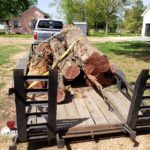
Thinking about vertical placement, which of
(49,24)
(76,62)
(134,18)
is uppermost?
(49,24)

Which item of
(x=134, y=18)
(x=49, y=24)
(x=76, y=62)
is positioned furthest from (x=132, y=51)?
(x=134, y=18)

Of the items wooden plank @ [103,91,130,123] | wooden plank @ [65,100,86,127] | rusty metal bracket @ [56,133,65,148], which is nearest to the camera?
rusty metal bracket @ [56,133,65,148]

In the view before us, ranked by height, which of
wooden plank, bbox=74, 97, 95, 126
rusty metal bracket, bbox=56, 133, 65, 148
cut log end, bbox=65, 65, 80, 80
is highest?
cut log end, bbox=65, 65, 80, 80

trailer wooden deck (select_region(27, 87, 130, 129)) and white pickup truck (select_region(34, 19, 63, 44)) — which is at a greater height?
white pickup truck (select_region(34, 19, 63, 44))

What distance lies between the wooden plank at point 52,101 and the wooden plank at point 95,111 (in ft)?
3.37

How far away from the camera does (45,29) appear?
13859mm

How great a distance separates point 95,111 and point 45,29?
31.2ft

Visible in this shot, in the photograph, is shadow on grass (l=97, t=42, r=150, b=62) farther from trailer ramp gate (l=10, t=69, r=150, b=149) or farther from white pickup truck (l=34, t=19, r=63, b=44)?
trailer ramp gate (l=10, t=69, r=150, b=149)

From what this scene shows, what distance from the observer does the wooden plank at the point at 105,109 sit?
468 centimetres

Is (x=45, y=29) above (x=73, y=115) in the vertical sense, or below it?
above

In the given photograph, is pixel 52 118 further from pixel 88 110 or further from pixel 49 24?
pixel 49 24

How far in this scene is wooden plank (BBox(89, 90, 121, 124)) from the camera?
4676mm

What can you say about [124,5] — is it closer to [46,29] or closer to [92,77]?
[46,29]

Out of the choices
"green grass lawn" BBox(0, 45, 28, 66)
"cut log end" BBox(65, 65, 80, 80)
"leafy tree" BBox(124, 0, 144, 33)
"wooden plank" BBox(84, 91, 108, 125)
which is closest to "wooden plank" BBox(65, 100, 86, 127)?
"wooden plank" BBox(84, 91, 108, 125)
